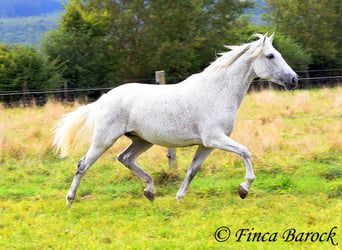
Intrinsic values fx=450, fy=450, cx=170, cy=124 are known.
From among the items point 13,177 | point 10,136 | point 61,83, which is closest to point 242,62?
point 13,177

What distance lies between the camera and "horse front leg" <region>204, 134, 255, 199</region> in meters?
5.28

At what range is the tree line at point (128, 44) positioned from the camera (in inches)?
790

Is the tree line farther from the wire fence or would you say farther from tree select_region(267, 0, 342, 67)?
tree select_region(267, 0, 342, 67)

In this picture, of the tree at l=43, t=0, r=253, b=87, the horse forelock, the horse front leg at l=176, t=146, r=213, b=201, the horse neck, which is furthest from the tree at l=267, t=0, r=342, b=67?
the horse front leg at l=176, t=146, r=213, b=201

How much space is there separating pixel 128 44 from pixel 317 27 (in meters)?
15.3

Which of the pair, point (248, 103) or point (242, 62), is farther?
point (248, 103)

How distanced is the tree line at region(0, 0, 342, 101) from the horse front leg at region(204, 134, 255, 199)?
617 inches

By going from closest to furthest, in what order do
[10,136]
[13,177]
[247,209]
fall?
[247,209], [13,177], [10,136]

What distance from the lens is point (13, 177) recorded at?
712cm

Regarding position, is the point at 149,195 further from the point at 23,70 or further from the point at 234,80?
the point at 23,70

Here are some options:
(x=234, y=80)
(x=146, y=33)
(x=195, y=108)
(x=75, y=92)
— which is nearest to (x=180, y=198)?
(x=195, y=108)

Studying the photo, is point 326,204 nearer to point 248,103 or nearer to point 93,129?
point 93,129

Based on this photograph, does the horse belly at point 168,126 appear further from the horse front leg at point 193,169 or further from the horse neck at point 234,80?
the horse neck at point 234,80

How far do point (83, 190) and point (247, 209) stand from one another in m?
2.47
